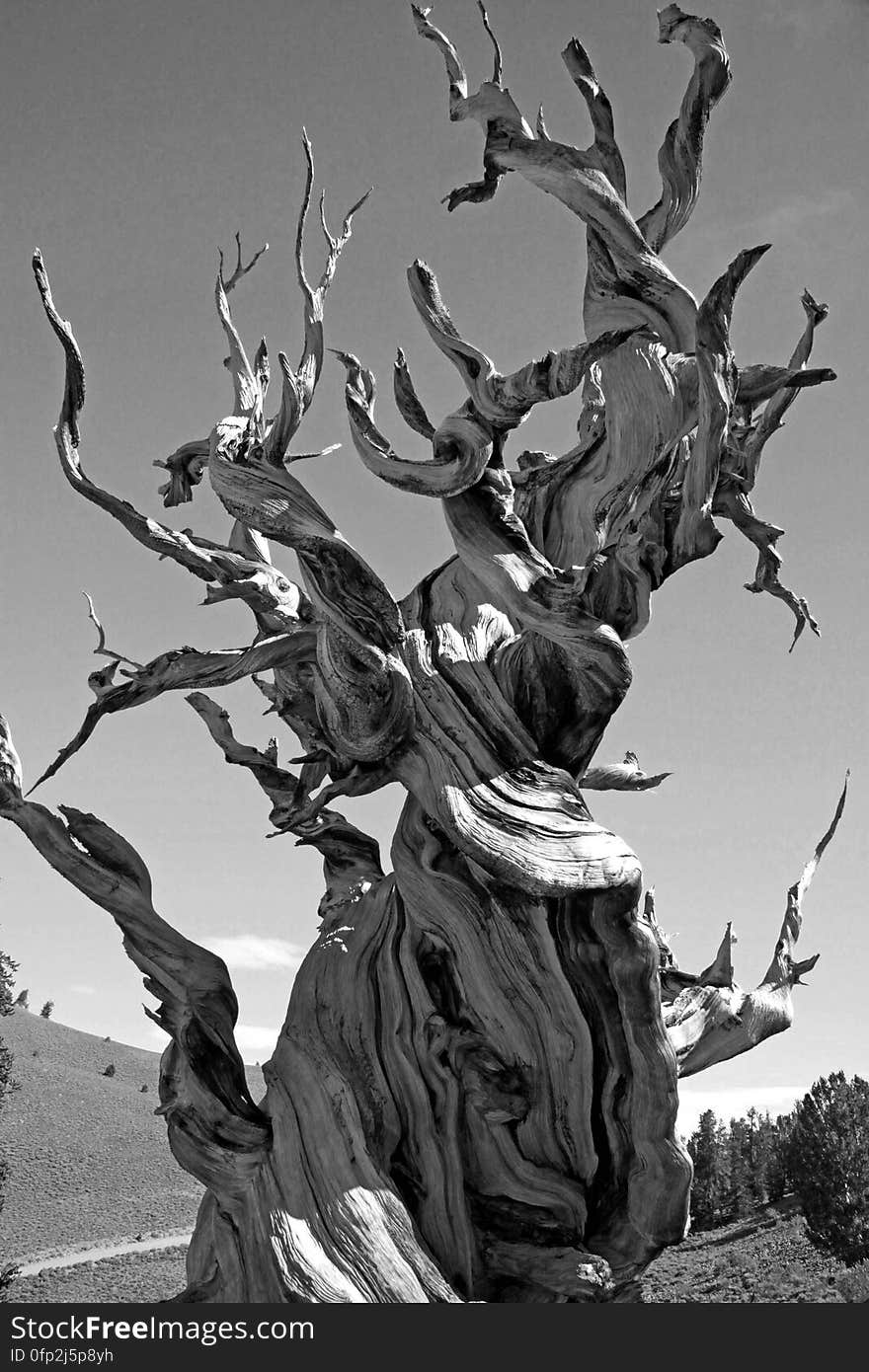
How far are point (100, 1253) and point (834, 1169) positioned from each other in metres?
15.5

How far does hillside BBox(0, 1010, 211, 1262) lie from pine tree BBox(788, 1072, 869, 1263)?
15.6 metres

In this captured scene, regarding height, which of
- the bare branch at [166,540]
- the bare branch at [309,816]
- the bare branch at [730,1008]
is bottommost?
A: the bare branch at [730,1008]

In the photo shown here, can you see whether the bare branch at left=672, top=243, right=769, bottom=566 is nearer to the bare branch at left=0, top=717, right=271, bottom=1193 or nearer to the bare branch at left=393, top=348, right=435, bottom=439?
the bare branch at left=393, top=348, right=435, bottom=439

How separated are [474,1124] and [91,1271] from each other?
841 inches

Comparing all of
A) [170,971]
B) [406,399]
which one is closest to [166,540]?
[406,399]

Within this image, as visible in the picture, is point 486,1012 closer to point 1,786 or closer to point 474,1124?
point 474,1124

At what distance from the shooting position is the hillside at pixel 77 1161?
27.2m

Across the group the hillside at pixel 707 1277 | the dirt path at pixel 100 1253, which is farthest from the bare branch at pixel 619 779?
the dirt path at pixel 100 1253

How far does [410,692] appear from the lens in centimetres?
386

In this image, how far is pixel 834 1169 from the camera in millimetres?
20688

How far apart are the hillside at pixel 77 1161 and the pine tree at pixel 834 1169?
1557 cm

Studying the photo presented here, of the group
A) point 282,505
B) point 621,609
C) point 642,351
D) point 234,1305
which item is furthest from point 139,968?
point 642,351

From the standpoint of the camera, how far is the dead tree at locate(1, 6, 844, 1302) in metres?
3.62

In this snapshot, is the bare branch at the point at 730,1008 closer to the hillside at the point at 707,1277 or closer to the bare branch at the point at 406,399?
the bare branch at the point at 406,399
